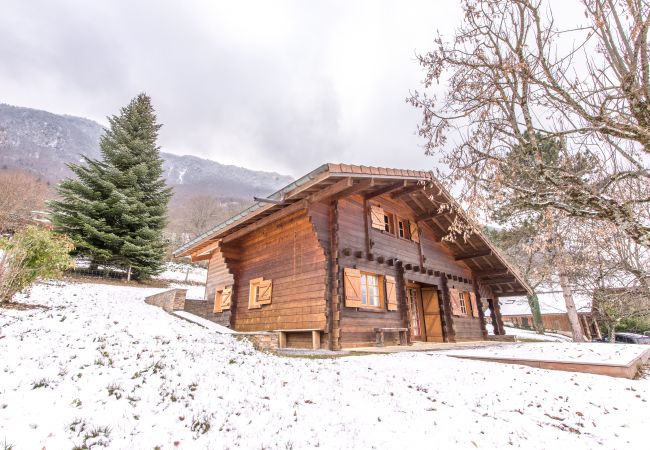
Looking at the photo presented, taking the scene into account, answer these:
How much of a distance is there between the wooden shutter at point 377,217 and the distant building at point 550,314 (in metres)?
21.0

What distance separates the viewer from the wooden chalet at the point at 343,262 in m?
8.70

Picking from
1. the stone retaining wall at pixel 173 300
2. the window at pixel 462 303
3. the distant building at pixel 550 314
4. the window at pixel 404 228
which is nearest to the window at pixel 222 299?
the stone retaining wall at pixel 173 300

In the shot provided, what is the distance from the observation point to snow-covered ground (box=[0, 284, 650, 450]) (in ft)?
9.89

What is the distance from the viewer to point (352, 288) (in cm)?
899

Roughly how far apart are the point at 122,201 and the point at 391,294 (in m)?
15.1

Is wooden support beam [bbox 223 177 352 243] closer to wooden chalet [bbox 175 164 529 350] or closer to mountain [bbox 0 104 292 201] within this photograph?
wooden chalet [bbox 175 164 529 350]

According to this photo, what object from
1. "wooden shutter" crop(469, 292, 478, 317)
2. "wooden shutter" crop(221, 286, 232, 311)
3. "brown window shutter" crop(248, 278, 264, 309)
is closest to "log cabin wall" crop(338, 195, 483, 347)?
"wooden shutter" crop(469, 292, 478, 317)

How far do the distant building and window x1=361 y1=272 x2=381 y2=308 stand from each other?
21.2 metres

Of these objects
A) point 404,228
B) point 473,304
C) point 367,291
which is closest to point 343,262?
point 367,291

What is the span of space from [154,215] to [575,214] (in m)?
20.4

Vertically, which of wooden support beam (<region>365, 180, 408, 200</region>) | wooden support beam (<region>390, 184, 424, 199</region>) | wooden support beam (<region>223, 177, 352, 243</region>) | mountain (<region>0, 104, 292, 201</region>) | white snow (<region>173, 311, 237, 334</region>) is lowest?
white snow (<region>173, 311, 237, 334</region>)

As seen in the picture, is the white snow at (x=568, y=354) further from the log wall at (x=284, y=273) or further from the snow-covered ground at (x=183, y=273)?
the snow-covered ground at (x=183, y=273)

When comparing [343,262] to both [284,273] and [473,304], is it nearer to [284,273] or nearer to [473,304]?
[284,273]

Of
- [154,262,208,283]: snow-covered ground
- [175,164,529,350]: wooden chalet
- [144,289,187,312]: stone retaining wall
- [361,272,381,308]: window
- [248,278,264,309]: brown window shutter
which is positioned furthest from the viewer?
[154,262,208,283]: snow-covered ground
